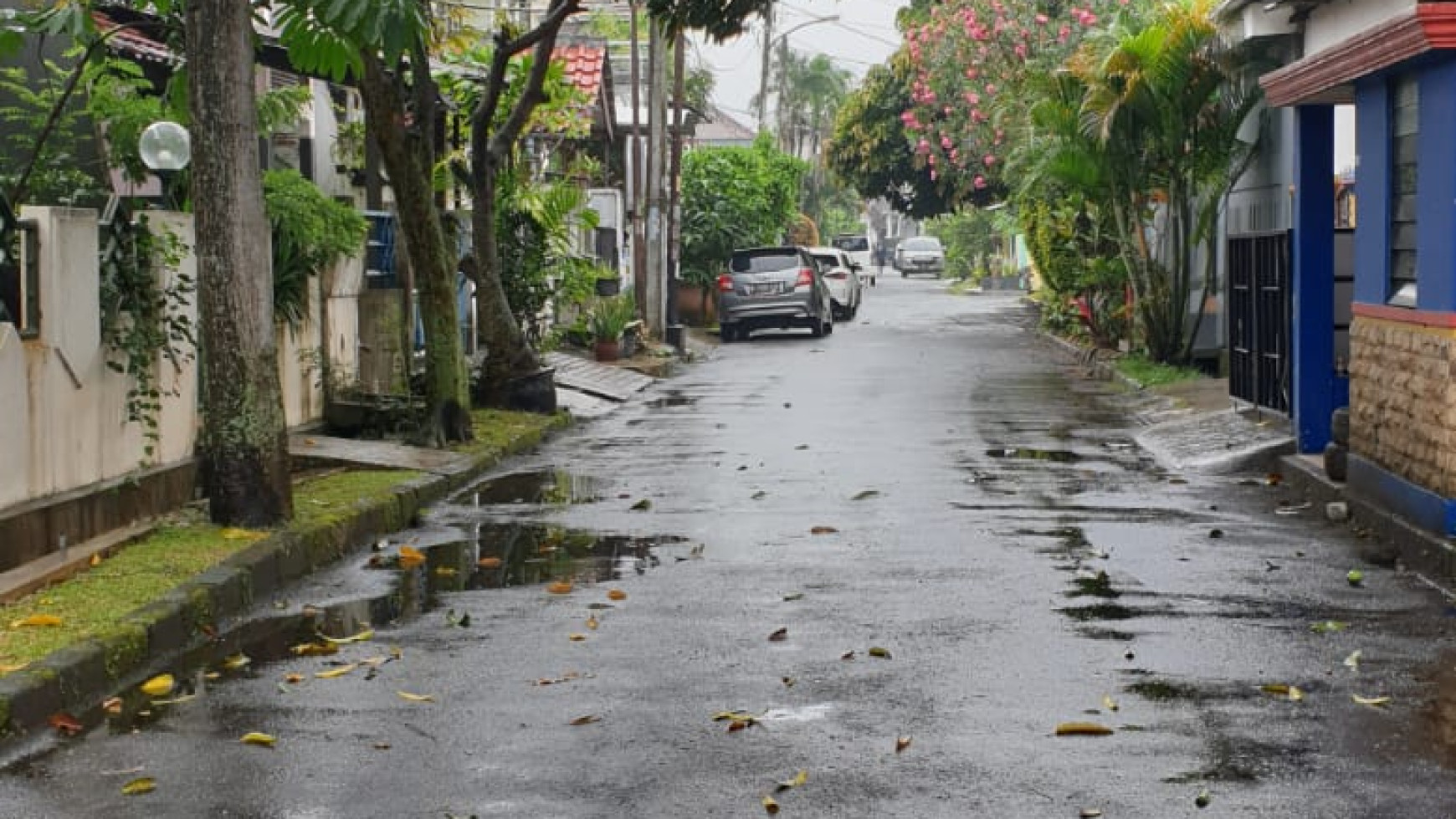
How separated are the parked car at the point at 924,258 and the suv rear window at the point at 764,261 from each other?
48474 mm

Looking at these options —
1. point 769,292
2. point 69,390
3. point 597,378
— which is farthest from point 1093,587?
point 769,292

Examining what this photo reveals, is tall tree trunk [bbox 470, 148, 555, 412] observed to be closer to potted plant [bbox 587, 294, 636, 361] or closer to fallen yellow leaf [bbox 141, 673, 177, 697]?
potted plant [bbox 587, 294, 636, 361]

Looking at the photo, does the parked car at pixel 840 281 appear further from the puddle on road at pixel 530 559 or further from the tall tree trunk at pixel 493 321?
the puddle on road at pixel 530 559

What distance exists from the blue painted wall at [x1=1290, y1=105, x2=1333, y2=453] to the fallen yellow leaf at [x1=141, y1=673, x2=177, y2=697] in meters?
10.1

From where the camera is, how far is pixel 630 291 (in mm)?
34781

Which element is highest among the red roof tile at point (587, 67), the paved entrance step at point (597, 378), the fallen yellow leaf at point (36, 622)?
the red roof tile at point (587, 67)

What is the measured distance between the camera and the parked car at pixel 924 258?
8688 cm

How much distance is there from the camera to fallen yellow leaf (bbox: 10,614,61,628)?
8875 millimetres

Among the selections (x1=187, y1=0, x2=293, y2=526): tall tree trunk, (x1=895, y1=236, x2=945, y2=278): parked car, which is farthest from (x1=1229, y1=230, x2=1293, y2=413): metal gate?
(x1=895, y1=236, x2=945, y2=278): parked car

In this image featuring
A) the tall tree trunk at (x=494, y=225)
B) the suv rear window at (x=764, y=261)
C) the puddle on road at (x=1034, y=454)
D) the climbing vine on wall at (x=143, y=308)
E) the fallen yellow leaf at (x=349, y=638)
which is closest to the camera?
the fallen yellow leaf at (x=349, y=638)

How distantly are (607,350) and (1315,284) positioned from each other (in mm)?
15552

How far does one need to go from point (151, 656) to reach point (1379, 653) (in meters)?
5.39

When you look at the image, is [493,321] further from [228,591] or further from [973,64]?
[973,64]

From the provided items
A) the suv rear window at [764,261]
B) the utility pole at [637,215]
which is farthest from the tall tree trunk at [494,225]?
the suv rear window at [764,261]
